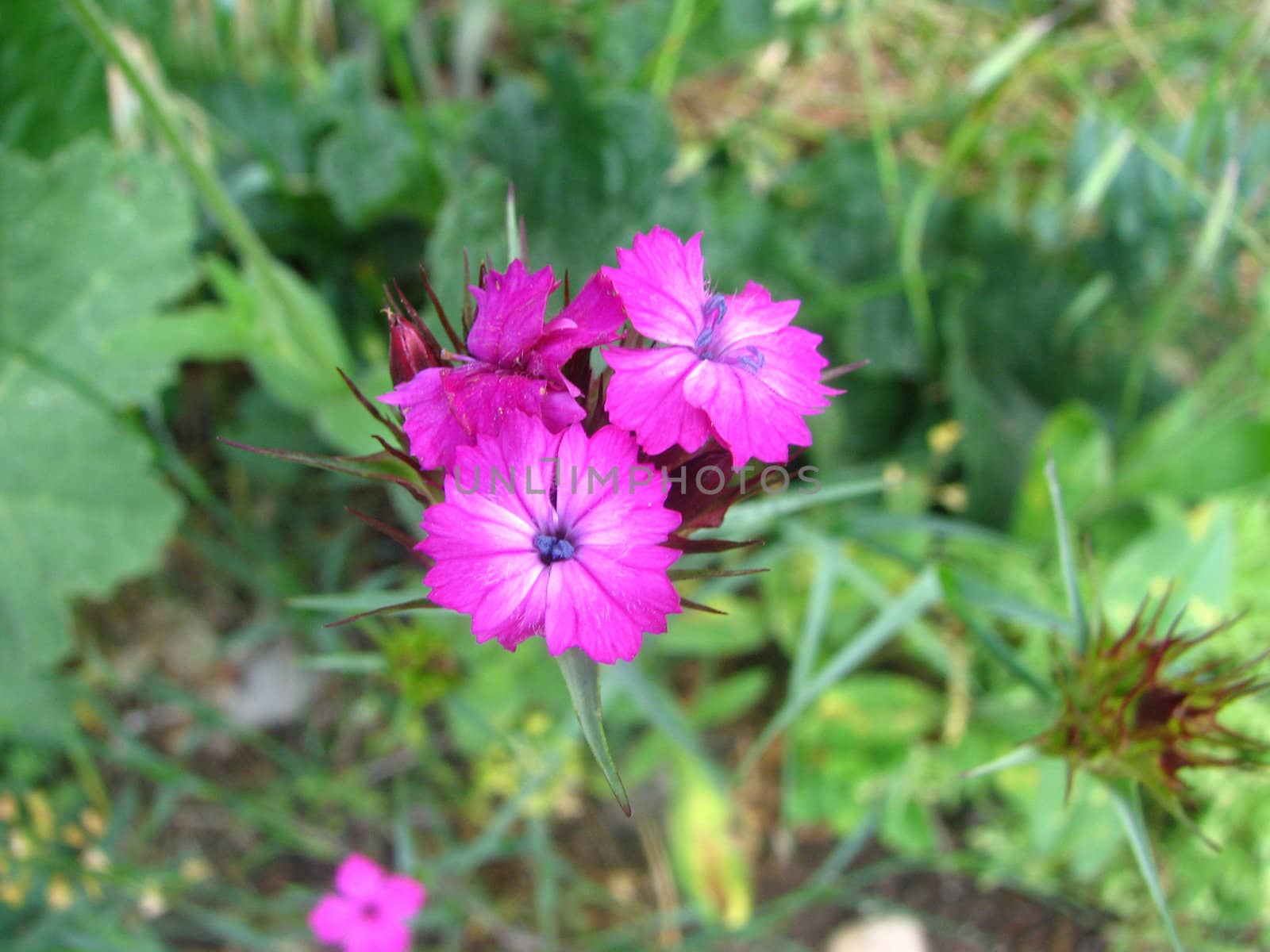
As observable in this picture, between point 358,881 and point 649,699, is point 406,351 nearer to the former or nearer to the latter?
point 649,699

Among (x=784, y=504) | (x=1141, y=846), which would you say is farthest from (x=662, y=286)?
(x=1141, y=846)

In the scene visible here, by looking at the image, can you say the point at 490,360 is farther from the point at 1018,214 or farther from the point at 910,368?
the point at 1018,214

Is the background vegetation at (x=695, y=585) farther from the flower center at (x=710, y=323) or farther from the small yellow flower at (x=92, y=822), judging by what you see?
the flower center at (x=710, y=323)

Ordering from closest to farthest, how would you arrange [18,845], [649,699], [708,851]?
[649,699] → [18,845] → [708,851]

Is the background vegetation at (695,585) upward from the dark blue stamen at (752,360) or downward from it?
upward

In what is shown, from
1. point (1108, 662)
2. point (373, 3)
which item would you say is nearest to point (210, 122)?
point (373, 3)

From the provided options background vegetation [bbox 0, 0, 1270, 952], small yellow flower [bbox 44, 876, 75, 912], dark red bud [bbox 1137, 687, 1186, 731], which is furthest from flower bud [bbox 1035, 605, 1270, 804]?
small yellow flower [bbox 44, 876, 75, 912]

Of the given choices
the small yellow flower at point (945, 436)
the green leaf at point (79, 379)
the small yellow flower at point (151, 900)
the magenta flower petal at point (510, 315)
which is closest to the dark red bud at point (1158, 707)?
the magenta flower petal at point (510, 315)
